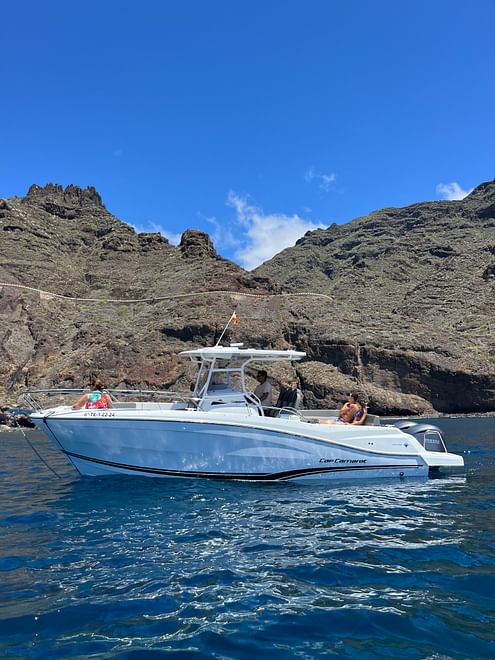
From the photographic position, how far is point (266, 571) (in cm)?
569

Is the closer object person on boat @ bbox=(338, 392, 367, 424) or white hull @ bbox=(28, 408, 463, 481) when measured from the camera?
white hull @ bbox=(28, 408, 463, 481)

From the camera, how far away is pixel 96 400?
1190 cm

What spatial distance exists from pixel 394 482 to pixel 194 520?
5.29 meters

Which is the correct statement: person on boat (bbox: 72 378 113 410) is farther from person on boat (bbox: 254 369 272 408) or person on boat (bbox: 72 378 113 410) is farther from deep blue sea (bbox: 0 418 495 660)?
person on boat (bbox: 254 369 272 408)

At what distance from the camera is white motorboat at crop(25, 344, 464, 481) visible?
1074cm

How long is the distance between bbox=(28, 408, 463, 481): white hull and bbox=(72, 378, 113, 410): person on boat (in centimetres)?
59

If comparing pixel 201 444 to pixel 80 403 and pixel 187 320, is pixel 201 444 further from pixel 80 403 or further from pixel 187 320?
pixel 187 320

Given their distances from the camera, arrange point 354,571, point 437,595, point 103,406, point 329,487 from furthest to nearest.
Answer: point 103,406 → point 329,487 → point 354,571 → point 437,595

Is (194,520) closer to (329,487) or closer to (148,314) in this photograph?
(329,487)

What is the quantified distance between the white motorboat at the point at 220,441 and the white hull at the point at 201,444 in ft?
0.07

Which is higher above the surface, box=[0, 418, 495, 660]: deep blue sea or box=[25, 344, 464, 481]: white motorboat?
box=[25, 344, 464, 481]: white motorboat

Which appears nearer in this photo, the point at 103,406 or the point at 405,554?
the point at 405,554

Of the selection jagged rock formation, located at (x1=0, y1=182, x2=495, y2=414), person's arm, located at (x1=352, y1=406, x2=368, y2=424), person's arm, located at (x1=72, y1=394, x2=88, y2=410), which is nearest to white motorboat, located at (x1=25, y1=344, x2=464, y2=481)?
person's arm, located at (x1=72, y1=394, x2=88, y2=410)

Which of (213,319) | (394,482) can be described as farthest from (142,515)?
(213,319)
